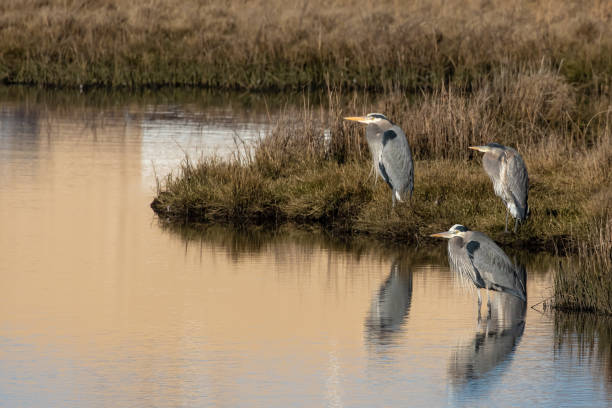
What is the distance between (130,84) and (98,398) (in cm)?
2114

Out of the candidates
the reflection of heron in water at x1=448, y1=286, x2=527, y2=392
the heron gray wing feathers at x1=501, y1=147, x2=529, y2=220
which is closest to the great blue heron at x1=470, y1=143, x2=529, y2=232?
the heron gray wing feathers at x1=501, y1=147, x2=529, y2=220

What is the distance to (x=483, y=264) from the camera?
9.22 metres

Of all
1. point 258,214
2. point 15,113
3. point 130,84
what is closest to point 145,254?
point 258,214

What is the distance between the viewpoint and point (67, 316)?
9.12m

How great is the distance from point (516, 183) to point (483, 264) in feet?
8.49

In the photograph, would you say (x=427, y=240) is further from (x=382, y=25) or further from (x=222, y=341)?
(x=382, y=25)

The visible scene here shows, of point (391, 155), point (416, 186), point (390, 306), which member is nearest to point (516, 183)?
point (391, 155)

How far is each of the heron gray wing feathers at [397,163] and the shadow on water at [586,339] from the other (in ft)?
10.7

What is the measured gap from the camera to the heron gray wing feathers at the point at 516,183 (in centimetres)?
1164

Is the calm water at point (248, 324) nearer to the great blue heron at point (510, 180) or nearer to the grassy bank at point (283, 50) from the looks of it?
the great blue heron at point (510, 180)

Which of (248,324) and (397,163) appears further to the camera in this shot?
(397,163)

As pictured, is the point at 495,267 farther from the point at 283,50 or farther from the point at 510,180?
the point at 283,50

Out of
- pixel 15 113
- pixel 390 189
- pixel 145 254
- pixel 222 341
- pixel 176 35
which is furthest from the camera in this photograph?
pixel 176 35

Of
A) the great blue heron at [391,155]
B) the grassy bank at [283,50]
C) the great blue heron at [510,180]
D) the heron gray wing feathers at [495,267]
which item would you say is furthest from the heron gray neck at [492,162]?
the grassy bank at [283,50]
